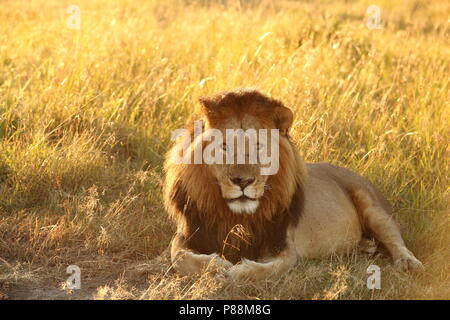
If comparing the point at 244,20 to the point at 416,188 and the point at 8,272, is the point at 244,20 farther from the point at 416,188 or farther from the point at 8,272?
the point at 8,272

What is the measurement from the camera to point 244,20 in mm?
9727

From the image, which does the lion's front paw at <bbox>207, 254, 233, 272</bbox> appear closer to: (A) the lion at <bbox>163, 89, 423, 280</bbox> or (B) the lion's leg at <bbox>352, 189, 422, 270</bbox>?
(A) the lion at <bbox>163, 89, 423, 280</bbox>

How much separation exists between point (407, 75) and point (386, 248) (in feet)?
9.49

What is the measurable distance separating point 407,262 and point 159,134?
2.70 m

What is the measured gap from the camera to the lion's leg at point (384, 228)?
4980mm

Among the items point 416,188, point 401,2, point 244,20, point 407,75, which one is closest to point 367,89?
point 407,75

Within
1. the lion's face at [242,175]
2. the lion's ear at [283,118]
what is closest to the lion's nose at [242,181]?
the lion's face at [242,175]

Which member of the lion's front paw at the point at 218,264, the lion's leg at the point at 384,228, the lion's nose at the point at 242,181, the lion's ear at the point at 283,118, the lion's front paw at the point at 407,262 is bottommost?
the lion's front paw at the point at 407,262

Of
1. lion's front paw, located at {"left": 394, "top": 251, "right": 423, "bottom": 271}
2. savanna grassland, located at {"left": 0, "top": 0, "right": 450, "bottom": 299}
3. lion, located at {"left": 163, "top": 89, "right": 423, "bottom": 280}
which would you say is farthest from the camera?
lion's front paw, located at {"left": 394, "top": 251, "right": 423, "bottom": 271}

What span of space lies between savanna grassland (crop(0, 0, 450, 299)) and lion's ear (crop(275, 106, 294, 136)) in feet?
2.86

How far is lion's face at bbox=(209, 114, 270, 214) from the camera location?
4223 millimetres

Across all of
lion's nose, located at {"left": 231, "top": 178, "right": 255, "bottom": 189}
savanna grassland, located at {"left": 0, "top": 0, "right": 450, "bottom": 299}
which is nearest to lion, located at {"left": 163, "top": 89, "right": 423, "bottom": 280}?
lion's nose, located at {"left": 231, "top": 178, "right": 255, "bottom": 189}

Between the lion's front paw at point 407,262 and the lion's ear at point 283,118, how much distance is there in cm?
119

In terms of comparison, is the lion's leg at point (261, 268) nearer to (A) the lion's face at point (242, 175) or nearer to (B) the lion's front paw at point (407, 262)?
(A) the lion's face at point (242, 175)
